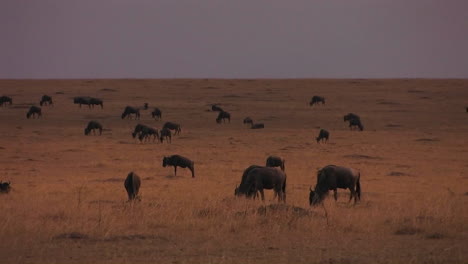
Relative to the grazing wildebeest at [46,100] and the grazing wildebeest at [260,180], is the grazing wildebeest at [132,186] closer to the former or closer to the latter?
the grazing wildebeest at [260,180]

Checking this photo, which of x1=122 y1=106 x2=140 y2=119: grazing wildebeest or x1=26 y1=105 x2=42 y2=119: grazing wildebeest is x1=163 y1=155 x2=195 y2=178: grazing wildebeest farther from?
x1=26 y1=105 x2=42 y2=119: grazing wildebeest

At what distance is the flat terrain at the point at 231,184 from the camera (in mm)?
11055

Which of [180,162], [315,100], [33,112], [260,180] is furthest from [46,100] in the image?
[260,180]

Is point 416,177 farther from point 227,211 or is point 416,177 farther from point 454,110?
point 454,110

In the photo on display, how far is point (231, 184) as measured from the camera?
23469 millimetres

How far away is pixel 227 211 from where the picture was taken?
14.2 m

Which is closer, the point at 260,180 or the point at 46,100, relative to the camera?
the point at 260,180

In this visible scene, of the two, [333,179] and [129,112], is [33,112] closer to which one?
[129,112]

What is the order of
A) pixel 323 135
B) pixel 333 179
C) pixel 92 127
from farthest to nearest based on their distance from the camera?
1. pixel 92 127
2. pixel 323 135
3. pixel 333 179

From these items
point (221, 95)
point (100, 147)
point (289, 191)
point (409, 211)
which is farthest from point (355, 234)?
point (221, 95)

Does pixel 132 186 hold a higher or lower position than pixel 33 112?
higher

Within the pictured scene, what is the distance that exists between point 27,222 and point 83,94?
2402 inches

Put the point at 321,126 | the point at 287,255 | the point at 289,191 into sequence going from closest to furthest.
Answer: the point at 287,255, the point at 289,191, the point at 321,126

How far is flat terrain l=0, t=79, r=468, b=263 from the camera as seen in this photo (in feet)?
36.3
